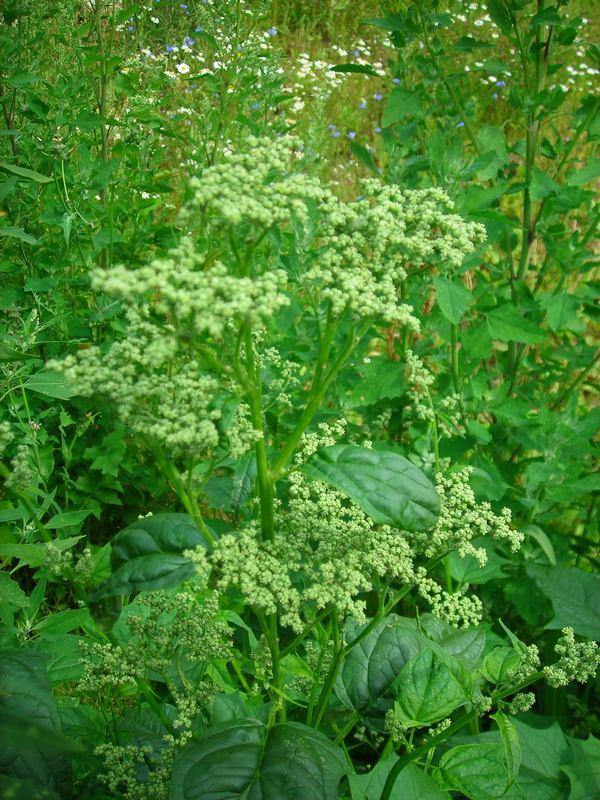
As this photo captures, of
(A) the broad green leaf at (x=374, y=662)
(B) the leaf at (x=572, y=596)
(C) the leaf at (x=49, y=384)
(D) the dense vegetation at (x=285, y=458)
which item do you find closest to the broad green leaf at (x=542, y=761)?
(D) the dense vegetation at (x=285, y=458)

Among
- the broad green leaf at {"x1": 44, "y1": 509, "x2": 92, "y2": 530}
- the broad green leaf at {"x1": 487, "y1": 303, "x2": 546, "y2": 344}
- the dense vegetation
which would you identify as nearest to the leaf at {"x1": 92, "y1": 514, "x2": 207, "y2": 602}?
the dense vegetation

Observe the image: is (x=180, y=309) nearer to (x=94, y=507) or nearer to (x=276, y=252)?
(x=276, y=252)

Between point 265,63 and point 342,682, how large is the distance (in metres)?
2.26

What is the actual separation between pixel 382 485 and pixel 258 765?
544 millimetres

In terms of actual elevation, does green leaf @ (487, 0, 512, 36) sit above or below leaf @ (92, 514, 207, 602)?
above

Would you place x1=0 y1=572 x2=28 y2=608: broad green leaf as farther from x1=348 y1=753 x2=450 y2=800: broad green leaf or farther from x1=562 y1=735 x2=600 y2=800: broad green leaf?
x1=562 y1=735 x2=600 y2=800: broad green leaf

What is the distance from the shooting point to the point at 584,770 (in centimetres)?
227

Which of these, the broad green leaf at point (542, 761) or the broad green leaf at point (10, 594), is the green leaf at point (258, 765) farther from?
the broad green leaf at point (542, 761)

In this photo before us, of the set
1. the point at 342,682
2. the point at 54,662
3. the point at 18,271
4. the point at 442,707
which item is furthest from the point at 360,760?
the point at 18,271

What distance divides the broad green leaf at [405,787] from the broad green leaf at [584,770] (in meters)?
0.61

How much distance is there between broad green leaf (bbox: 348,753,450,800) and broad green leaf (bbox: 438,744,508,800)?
4cm

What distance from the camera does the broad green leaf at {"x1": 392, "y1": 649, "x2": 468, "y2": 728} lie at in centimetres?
175

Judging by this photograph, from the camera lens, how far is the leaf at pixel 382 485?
1.37 m

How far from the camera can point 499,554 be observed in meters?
2.98
